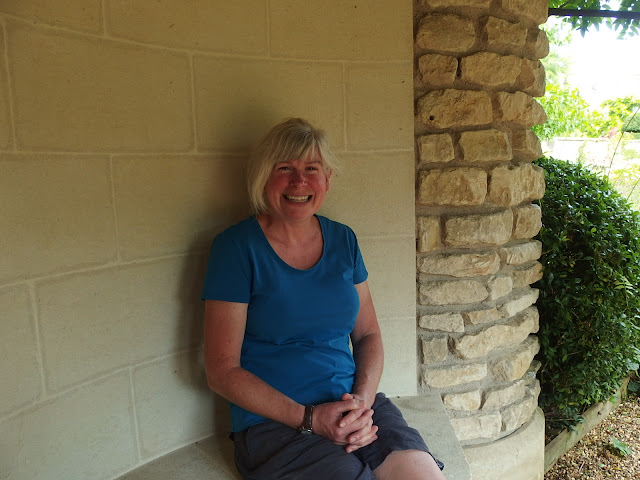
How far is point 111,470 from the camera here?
5.48ft

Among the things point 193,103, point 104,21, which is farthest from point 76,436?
point 104,21

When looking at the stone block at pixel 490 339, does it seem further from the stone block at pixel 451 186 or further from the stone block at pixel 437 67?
the stone block at pixel 437 67

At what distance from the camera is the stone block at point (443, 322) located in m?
2.22

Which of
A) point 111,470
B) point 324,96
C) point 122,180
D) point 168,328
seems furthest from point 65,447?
point 324,96

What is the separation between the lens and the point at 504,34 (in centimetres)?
213

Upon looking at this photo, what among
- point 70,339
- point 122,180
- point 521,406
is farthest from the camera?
point 521,406

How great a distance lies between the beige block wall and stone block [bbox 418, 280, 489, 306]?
0.06m

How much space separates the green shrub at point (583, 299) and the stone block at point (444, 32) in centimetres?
132

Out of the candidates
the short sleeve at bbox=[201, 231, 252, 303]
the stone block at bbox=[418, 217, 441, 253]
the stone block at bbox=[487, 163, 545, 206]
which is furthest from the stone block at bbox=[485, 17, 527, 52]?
the short sleeve at bbox=[201, 231, 252, 303]

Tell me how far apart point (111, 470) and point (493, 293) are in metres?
1.62

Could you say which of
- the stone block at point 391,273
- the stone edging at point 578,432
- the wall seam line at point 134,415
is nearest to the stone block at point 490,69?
the stone block at point 391,273

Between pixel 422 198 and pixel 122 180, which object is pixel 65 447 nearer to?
pixel 122 180

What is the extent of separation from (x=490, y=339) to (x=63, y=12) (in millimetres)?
1999

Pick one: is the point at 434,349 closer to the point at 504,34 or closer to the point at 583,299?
the point at 583,299
